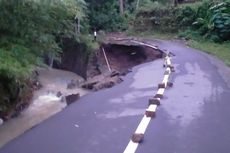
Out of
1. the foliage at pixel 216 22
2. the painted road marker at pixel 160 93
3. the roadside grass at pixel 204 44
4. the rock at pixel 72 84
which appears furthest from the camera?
the foliage at pixel 216 22

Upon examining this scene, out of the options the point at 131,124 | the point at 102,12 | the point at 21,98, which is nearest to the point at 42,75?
the point at 21,98

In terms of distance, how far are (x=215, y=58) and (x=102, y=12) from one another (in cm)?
1607

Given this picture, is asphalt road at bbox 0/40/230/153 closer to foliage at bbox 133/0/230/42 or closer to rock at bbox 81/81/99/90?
rock at bbox 81/81/99/90

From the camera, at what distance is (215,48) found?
2505 centimetres

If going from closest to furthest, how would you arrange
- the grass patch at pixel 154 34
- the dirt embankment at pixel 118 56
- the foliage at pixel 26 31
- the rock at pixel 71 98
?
the foliage at pixel 26 31, the rock at pixel 71 98, the dirt embankment at pixel 118 56, the grass patch at pixel 154 34

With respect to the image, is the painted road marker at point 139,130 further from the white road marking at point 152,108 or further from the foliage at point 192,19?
the foliage at point 192,19

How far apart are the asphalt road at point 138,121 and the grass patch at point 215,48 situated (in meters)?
6.38

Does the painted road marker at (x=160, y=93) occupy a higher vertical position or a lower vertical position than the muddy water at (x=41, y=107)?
higher

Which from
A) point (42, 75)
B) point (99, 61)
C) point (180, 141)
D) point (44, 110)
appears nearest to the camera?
point (180, 141)

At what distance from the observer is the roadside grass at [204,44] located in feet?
72.4

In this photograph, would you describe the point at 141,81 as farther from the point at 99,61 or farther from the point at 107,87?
the point at 99,61

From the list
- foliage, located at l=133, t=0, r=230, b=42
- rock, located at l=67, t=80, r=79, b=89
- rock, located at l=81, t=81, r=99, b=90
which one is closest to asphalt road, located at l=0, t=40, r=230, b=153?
rock, located at l=81, t=81, r=99, b=90

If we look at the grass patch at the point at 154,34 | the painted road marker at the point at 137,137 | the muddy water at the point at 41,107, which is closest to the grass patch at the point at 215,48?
the grass patch at the point at 154,34

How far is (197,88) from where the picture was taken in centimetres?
1304
